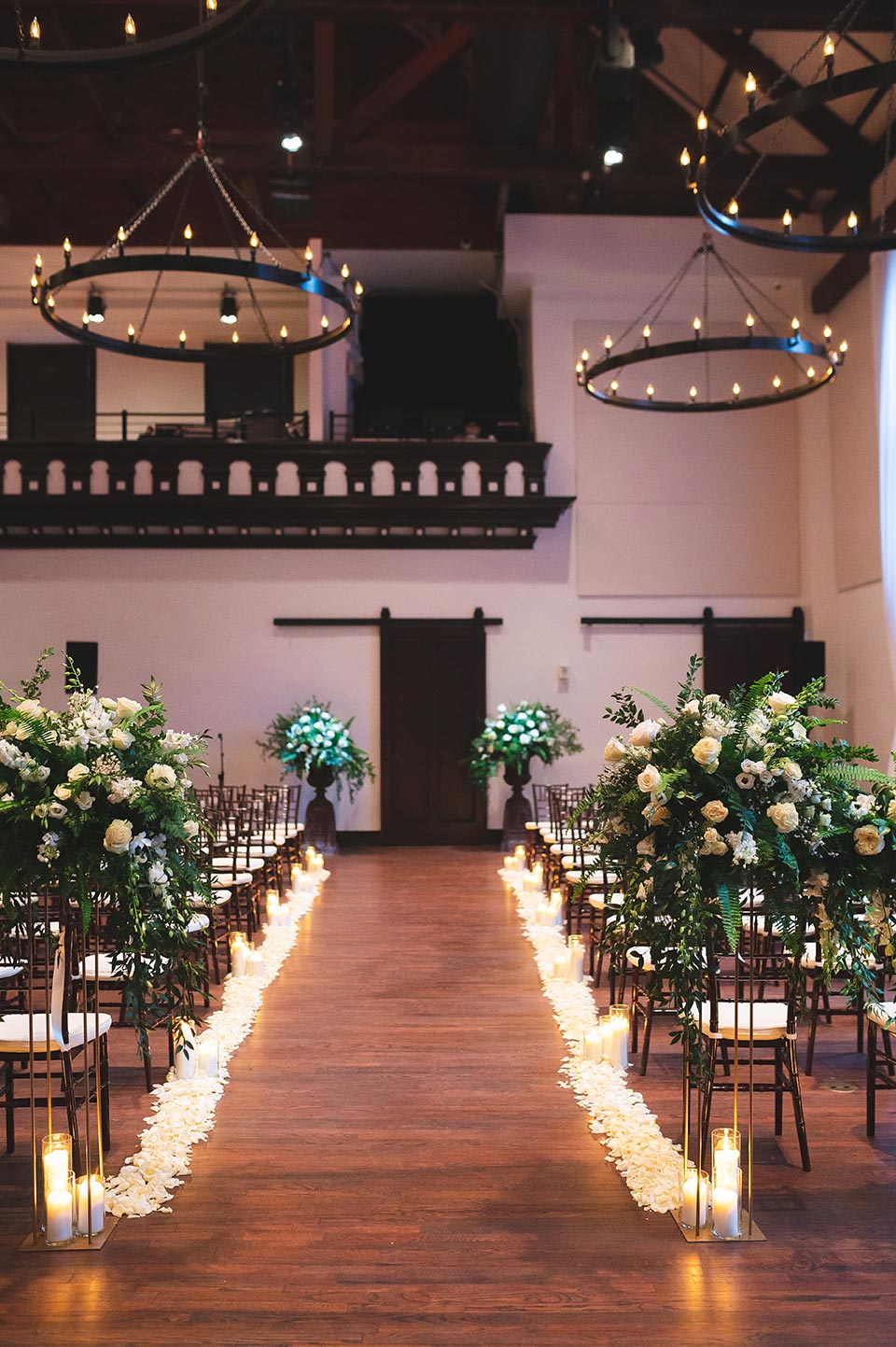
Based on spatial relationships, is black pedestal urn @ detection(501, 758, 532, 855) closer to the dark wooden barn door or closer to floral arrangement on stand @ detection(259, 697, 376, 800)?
the dark wooden barn door

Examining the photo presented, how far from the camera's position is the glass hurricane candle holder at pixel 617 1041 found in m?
5.25

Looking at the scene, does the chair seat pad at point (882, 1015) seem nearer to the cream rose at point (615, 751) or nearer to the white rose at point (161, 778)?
the cream rose at point (615, 751)

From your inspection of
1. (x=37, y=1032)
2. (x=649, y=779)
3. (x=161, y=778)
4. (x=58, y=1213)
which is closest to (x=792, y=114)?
(x=649, y=779)

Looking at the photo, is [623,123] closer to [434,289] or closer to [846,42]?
[846,42]

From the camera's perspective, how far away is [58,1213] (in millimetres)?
3520

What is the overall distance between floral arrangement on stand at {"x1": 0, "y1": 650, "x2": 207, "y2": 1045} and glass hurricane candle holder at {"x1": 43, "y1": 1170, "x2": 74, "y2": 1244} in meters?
0.51

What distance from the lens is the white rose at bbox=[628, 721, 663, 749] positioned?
11.9 ft

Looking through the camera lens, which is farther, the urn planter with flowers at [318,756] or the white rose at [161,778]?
the urn planter with flowers at [318,756]

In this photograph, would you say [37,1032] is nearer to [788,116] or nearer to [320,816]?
[788,116]

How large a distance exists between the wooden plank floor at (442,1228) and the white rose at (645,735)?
1.55 meters

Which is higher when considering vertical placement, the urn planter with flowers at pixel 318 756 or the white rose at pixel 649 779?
the white rose at pixel 649 779

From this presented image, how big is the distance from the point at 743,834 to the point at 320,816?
10094 millimetres

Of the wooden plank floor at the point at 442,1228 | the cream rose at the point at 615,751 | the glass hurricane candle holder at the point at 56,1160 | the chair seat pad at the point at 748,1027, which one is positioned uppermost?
the cream rose at the point at 615,751

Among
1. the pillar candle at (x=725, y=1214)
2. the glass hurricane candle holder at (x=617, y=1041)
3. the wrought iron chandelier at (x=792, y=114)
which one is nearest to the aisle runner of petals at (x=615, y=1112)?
the glass hurricane candle holder at (x=617, y=1041)
